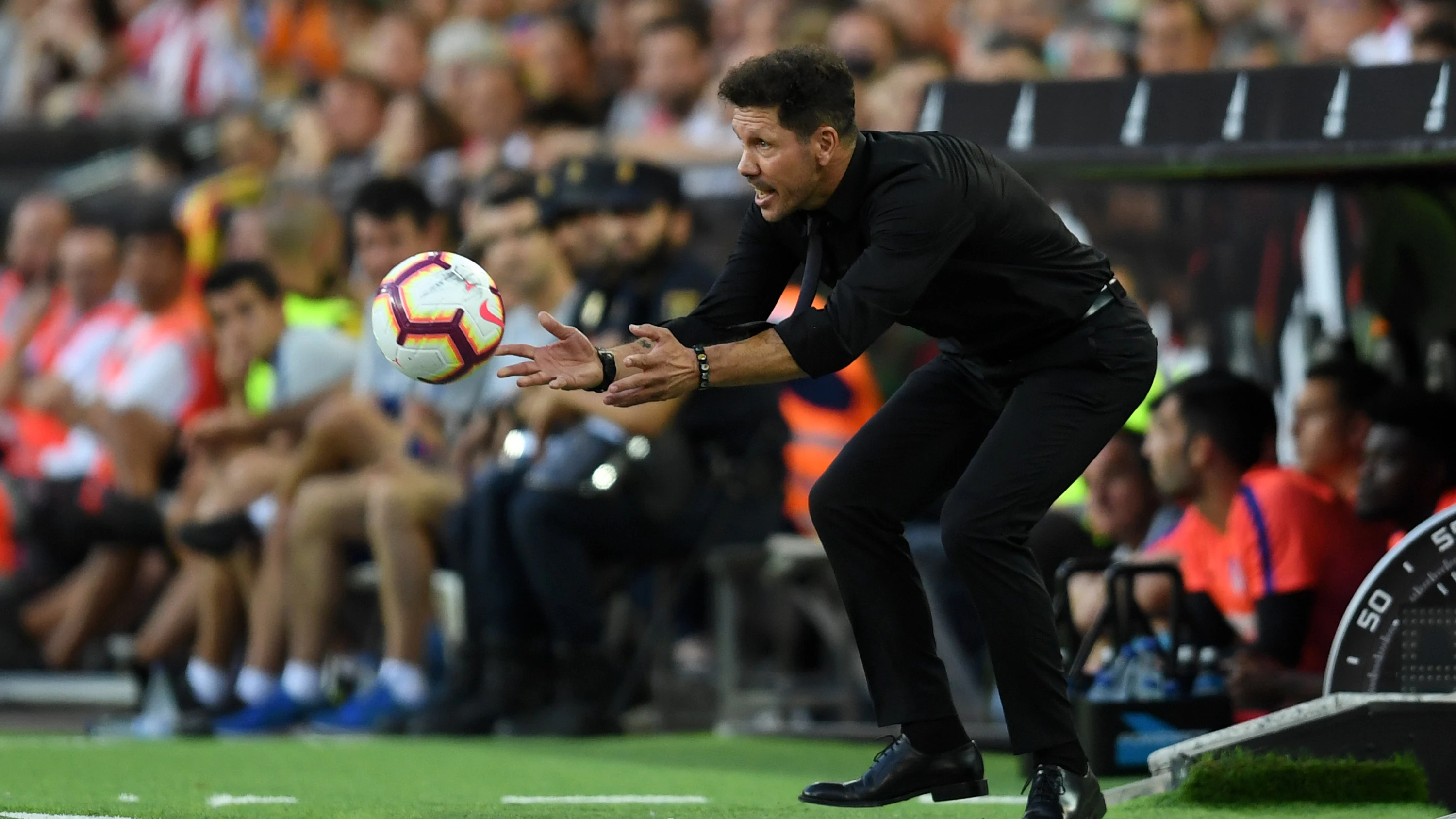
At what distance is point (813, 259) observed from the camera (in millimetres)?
5562

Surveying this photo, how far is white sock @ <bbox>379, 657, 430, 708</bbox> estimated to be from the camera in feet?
30.9

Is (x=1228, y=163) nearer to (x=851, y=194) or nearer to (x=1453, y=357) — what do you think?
(x=1453, y=357)

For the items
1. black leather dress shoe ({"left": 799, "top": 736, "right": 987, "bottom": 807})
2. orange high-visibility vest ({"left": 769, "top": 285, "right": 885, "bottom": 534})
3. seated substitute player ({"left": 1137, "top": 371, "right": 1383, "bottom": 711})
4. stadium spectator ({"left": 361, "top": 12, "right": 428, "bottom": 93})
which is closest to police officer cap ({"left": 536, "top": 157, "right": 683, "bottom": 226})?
orange high-visibility vest ({"left": 769, "top": 285, "right": 885, "bottom": 534})

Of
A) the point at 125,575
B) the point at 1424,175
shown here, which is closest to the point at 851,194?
the point at 1424,175

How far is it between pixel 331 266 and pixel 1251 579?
535 cm

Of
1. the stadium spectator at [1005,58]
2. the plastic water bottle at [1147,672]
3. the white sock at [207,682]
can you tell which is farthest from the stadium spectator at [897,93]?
the white sock at [207,682]

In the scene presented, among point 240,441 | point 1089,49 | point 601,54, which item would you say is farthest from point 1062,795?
point 601,54

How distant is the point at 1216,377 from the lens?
7.92m

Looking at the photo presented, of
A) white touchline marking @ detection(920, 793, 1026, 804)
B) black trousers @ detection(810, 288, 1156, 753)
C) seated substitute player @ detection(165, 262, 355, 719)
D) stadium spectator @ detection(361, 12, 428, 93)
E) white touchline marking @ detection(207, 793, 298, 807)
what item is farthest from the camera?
stadium spectator @ detection(361, 12, 428, 93)

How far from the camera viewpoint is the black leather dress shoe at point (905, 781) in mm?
5641

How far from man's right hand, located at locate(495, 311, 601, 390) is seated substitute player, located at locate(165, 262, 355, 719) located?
16.8 feet

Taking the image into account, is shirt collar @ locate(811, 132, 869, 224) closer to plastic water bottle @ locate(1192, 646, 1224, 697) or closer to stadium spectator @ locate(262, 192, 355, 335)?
plastic water bottle @ locate(1192, 646, 1224, 697)

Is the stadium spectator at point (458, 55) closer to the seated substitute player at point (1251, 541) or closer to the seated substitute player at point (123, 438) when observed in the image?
the seated substitute player at point (123, 438)

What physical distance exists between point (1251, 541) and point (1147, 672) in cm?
75
